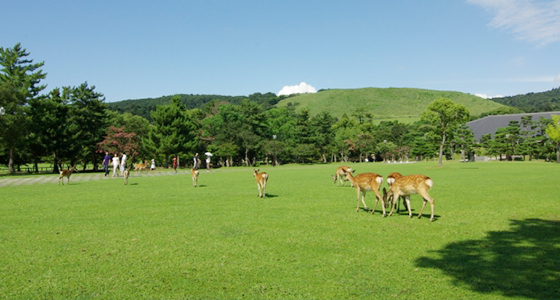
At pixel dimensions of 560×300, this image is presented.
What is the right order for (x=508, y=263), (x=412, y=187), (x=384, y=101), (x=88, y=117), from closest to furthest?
(x=508, y=263), (x=412, y=187), (x=88, y=117), (x=384, y=101)

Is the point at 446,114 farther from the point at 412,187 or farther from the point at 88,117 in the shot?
the point at 88,117

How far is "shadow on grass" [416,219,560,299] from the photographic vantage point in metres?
5.30

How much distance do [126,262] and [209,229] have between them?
8.76ft

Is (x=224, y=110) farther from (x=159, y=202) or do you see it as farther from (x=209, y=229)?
(x=209, y=229)

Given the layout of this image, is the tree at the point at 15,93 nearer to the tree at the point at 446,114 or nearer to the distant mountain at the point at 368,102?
the tree at the point at 446,114

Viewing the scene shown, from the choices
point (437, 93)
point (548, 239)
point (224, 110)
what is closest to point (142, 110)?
point (224, 110)

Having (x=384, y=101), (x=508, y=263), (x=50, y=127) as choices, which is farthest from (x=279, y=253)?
(x=384, y=101)

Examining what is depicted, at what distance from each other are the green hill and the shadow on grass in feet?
460

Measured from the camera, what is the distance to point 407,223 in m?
9.77

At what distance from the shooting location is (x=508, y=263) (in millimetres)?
6316

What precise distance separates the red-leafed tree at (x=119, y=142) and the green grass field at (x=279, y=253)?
39482mm

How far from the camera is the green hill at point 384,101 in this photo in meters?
154

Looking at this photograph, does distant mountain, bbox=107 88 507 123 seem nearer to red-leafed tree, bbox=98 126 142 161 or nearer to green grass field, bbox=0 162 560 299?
red-leafed tree, bbox=98 126 142 161

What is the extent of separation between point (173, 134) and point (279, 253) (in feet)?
158
